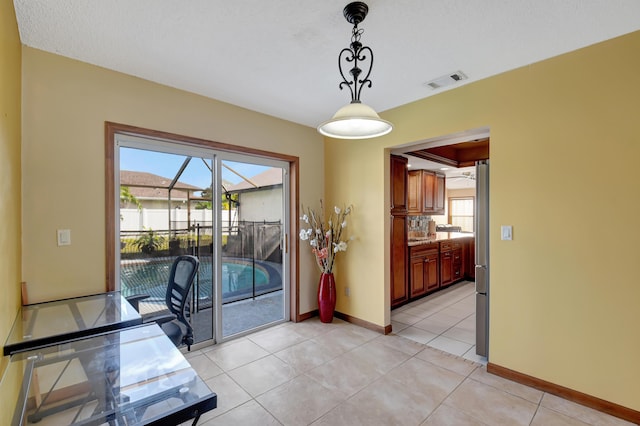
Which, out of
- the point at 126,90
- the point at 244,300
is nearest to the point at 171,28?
the point at 126,90

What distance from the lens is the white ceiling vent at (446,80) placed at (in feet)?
8.47

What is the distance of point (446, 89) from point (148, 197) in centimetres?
303

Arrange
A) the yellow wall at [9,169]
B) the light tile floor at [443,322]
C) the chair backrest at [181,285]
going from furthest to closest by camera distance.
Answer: the light tile floor at [443,322] < the chair backrest at [181,285] < the yellow wall at [9,169]

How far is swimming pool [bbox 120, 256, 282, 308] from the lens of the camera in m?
2.76

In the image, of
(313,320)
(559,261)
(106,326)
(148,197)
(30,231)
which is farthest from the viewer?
(313,320)

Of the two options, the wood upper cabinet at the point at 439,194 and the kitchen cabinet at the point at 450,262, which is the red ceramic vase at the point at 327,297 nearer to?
the kitchen cabinet at the point at 450,262

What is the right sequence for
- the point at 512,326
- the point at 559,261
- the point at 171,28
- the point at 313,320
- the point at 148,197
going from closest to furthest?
1. the point at 171,28
2. the point at 559,261
3. the point at 512,326
4. the point at 148,197
5. the point at 313,320

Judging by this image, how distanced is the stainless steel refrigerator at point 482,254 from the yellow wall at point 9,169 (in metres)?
3.27

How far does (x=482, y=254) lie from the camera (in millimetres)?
2867

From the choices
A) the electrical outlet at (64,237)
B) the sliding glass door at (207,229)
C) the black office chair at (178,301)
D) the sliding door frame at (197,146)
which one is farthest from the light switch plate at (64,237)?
the black office chair at (178,301)

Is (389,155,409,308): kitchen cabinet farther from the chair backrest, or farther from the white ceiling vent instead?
the chair backrest

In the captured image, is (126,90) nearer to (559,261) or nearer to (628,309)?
(559,261)

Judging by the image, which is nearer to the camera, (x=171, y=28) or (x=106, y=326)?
(x=106, y=326)

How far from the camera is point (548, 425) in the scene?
197 cm
